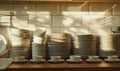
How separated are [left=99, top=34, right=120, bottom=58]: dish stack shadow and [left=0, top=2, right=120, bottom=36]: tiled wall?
6.1 inches

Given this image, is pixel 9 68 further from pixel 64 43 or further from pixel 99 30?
pixel 99 30

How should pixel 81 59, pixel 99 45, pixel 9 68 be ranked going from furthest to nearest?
1. pixel 99 45
2. pixel 81 59
3. pixel 9 68

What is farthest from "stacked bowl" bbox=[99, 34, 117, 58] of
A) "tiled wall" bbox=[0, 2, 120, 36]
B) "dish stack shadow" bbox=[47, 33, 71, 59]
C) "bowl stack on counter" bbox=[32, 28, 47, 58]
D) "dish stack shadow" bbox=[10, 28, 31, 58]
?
"dish stack shadow" bbox=[10, 28, 31, 58]

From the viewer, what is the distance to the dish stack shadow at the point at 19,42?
6.91 ft

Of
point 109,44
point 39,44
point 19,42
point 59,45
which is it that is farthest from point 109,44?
point 19,42

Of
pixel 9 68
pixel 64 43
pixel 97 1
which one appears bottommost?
pixel 9 68

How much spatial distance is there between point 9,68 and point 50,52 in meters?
0.53

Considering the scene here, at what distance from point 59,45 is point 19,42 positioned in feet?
1.04

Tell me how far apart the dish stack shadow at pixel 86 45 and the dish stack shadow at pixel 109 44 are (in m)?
0.07

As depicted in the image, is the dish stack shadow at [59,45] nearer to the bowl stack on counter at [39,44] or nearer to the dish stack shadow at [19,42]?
the bowl stack on counter at [39,44]

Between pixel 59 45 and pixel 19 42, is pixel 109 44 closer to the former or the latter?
pixel 59 45

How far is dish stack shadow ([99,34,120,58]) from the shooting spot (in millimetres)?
2121

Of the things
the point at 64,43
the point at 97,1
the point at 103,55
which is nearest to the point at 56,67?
the point at 64,43

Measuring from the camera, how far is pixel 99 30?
7.45ft
